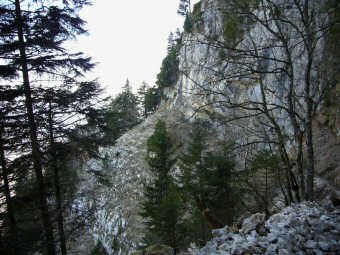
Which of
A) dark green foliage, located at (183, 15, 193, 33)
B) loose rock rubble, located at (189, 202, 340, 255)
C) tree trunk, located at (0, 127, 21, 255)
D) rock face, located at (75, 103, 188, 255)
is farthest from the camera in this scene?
rock face, located at (75, 103, 188, 255)

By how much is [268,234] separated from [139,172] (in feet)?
104

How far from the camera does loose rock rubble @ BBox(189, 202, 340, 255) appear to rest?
355 cm

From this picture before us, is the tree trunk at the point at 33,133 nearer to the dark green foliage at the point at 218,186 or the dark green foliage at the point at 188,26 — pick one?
the dark green foliage at the point at 188,26

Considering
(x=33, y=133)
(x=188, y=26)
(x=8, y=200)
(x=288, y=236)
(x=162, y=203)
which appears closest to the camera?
(x=288, y=236)

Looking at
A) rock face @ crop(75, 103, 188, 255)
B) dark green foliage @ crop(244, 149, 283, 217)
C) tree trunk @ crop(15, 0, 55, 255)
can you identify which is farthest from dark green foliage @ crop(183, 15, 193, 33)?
rock face @ crop(75, 103, 188, 255)

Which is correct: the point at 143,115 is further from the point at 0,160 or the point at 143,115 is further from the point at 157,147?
the point at 0,160

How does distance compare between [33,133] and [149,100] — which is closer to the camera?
[33,133]

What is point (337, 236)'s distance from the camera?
3.75 m

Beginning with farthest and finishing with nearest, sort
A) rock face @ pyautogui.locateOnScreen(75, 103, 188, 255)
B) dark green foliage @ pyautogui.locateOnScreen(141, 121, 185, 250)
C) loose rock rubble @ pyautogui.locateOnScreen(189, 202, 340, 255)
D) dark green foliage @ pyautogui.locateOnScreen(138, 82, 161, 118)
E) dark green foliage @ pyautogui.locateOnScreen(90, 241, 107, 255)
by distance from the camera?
dark green foliage @ pyautogui.locateOnScreen(138, 82, 161, 118) → rock face @ pyautogui.locateOnScreen(75, 103, 188, 255) → dark green foliage @ pyautogui.locateOnScreen(90, 241, 107, 255) → dark green foliage @ pyautogui.locateOnScreen(141, 121, 185, 250) → loose rock rubble @ pyautogui.locateOnScreen(189, 202, 340, 255)

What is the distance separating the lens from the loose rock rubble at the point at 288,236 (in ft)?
11.7

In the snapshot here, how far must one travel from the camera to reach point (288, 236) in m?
3.78

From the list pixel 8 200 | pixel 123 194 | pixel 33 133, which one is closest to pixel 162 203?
pixel 8 200

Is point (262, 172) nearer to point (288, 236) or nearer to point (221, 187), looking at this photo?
point (288, 236)

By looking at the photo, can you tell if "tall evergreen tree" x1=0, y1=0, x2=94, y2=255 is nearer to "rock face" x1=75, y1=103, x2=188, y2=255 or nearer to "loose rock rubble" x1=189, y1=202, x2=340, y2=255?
"loose rock rubble" x1=189, y1=202, x2=340, y2=255
